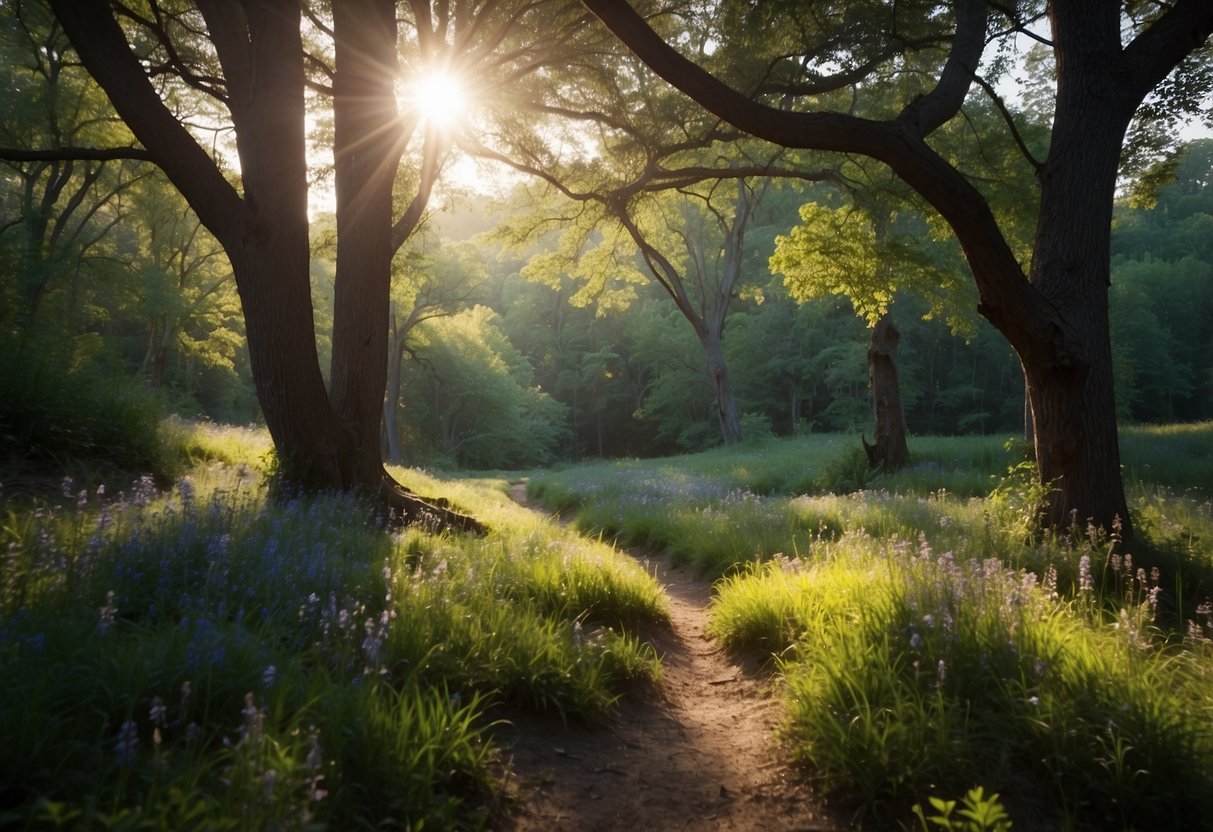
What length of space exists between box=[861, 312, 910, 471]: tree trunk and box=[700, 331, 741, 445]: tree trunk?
11.0 m

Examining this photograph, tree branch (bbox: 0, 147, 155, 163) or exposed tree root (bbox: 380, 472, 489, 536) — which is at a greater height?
tree branch (bbox: 0, 147, 155, 163)

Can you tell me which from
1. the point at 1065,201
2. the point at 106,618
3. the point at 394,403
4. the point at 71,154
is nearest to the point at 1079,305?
the point at 1065,201

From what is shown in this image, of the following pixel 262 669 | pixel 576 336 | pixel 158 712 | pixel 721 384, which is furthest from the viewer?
pixel 576 336

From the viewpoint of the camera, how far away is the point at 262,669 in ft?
8.26

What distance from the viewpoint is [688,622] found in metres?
5.83

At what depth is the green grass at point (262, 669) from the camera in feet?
6.04

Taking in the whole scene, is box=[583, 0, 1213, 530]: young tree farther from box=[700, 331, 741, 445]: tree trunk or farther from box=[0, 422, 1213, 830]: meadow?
box=[700, 331, 741, 445]: tree trunk

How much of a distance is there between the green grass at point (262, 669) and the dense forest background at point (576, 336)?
15906 millimetres

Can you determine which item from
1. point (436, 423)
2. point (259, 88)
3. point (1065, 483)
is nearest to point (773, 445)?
point (1065, 483)

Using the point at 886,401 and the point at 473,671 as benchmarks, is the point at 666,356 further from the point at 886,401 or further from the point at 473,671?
the point at 473,671

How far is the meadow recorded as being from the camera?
6.47ft

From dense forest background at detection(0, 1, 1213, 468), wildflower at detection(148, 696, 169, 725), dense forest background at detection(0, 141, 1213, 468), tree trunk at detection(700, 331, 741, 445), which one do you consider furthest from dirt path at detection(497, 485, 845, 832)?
dense forest background at detection(0, 141, 1213, 468)

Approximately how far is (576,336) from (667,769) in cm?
6397

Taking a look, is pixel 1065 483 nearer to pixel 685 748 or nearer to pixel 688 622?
pixel 688 622
